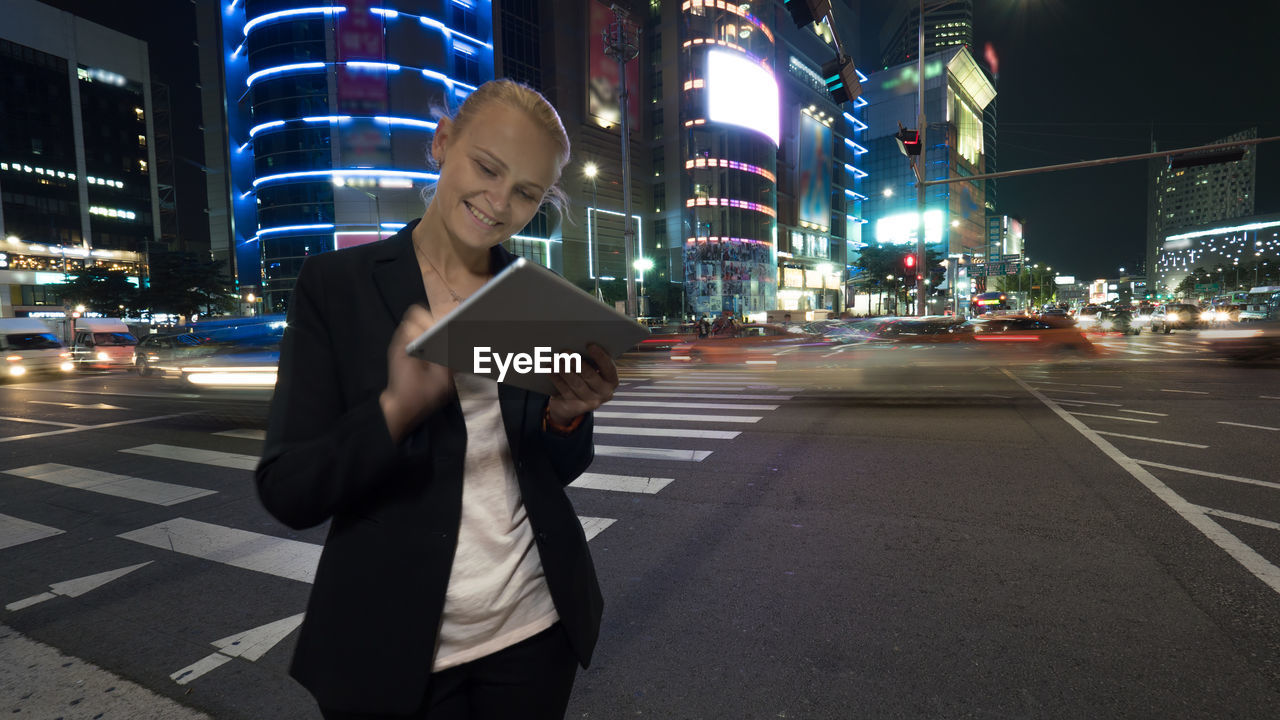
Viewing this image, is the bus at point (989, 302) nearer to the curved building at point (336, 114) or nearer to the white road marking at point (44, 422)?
the curved building at point (336, 114)

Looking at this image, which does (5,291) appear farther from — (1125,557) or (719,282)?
(1125,557)

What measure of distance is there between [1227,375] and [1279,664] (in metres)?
15.5

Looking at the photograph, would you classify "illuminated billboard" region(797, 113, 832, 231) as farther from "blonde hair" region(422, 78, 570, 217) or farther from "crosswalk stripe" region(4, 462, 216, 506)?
"blonde hair" region(422, 78, 570, 217)

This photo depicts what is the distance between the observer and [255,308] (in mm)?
60344

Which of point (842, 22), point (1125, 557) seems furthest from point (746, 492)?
point (842, 22)

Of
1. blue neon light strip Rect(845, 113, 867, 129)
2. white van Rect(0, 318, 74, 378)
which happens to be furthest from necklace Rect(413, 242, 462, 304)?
blue neon light strip Rect(845, 113, 867, 129)

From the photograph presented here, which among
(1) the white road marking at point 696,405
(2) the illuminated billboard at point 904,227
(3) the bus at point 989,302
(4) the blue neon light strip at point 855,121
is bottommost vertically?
(1) the white road marking at point 696,405

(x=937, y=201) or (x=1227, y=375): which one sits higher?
(x=937, y=201)

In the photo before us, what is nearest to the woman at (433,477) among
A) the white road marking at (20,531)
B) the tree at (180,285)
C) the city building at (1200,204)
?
the white road marking at (20,531)

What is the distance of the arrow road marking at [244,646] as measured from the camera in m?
2.93

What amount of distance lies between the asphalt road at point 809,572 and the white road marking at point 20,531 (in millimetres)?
52

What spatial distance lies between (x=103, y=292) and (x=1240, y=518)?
2546 inches

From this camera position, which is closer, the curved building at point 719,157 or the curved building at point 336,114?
the curved building at point 336,114

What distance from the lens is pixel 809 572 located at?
386cm
